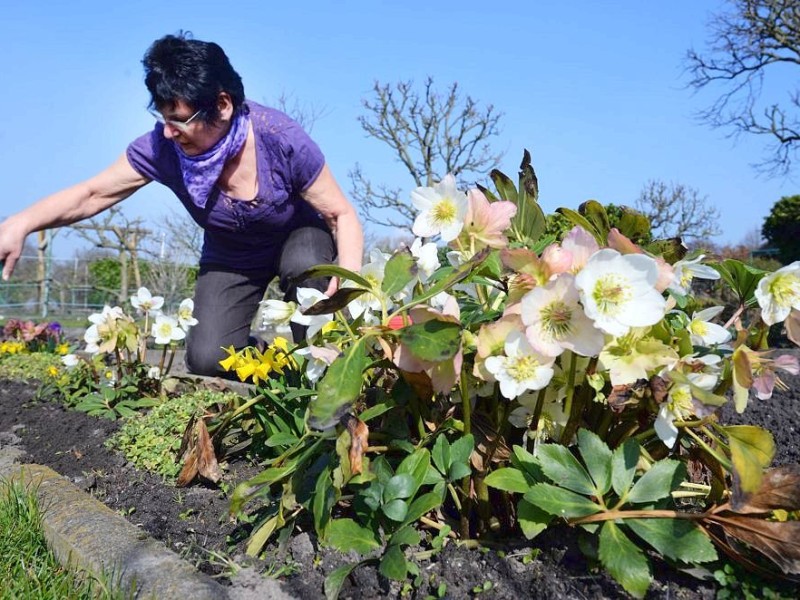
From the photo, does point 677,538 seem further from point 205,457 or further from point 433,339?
point 205,457

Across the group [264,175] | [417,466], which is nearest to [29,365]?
[264,175]

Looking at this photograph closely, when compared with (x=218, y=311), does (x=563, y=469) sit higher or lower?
higher

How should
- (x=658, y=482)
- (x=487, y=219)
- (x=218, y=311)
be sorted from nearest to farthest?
(x=658, y=482)
(x=487, y=219)
(x=218, y=311)

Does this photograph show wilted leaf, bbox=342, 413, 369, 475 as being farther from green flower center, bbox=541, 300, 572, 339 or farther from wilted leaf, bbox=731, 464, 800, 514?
wilted leaf, bbox=731, 464, 800, 514

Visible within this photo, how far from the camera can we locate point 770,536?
1.10m

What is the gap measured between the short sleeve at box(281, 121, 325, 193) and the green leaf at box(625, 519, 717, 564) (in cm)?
258

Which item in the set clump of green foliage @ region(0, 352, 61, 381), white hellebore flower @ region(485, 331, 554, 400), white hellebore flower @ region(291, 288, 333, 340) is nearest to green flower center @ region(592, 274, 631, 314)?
white hellebore flower @ region(485, 331, 554, 400)

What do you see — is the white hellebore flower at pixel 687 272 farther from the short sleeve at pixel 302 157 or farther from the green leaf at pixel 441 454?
the short sleeve at pixel 302 157

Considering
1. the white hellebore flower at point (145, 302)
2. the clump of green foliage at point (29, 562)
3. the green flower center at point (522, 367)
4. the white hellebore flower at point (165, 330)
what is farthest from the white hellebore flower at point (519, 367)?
the white hellebore flower at point (145, 302)

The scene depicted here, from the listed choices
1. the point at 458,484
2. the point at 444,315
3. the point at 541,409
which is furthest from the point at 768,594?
the point at 444,315

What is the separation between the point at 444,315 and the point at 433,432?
0.33 metres

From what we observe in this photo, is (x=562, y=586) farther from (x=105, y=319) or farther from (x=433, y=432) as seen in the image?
(x=105, y=319)

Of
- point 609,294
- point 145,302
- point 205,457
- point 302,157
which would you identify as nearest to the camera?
point 609,294

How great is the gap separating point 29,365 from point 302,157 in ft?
9.40
